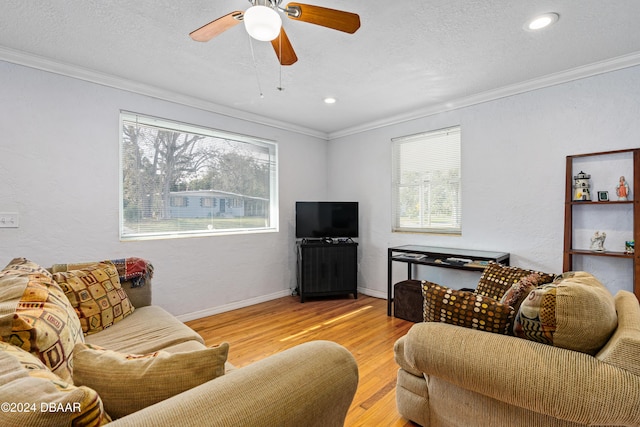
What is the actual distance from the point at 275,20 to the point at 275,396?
1580 mm

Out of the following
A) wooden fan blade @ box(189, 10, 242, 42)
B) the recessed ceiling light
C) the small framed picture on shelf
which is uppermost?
the recessed ceiling light

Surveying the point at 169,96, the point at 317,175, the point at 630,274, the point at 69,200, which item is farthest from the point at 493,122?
the point at 69,200

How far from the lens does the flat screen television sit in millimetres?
4203

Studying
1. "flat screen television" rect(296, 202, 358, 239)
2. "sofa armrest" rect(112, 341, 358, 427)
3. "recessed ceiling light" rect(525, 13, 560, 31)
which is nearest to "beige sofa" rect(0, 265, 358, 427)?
"sofa armrest" rect(112, 341, 358, 427)

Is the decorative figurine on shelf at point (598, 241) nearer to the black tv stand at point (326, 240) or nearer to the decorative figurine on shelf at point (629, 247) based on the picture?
the decorative figurine on shelf at point (629, 247)

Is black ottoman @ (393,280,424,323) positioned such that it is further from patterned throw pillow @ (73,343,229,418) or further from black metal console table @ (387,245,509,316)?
patterned throw pillow @ (73,343,229,418)

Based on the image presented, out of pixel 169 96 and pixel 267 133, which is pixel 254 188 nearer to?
pixel 267 133

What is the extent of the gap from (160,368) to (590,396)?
4.53 feet

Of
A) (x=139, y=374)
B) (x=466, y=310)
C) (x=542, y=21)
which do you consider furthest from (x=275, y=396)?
(x=542, y=21)

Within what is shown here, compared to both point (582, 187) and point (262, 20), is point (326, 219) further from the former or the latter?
point (262, 20)

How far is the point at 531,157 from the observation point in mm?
3000

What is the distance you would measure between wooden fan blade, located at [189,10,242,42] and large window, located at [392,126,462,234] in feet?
9.13

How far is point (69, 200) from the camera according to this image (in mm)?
2641

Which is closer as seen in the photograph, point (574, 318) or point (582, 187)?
point (574, 318)
